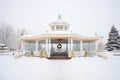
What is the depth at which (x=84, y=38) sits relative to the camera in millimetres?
16859

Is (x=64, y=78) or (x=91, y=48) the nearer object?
(x=64, y=78)

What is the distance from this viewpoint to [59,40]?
1764cm

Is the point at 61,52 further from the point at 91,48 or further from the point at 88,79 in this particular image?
the point at 88,79

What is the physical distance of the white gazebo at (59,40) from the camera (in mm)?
15180

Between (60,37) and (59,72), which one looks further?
(60,37)

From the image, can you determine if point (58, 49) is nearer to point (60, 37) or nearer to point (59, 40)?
point (59, 40)

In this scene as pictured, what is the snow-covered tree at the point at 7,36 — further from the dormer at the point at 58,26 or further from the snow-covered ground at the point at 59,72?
the snow-covered ground at the point at 59,72

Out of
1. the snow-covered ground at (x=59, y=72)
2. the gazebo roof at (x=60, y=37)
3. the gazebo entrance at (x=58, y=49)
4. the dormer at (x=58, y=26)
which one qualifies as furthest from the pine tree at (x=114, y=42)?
the snow-covered ground at (x=59, y=72)

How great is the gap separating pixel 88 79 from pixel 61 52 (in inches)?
464

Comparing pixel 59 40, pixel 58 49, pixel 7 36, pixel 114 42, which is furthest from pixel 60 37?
pixel 7 36

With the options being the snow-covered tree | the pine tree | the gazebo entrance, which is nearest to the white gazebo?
the gazebo entrance

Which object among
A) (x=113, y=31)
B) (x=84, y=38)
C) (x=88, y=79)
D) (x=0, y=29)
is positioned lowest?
(x=88, y=79)

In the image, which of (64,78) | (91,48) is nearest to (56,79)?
(64,78)

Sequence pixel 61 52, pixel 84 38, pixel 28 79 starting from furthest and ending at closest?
pixel 61 52 → pixel 84 38 → pixel 28 79
